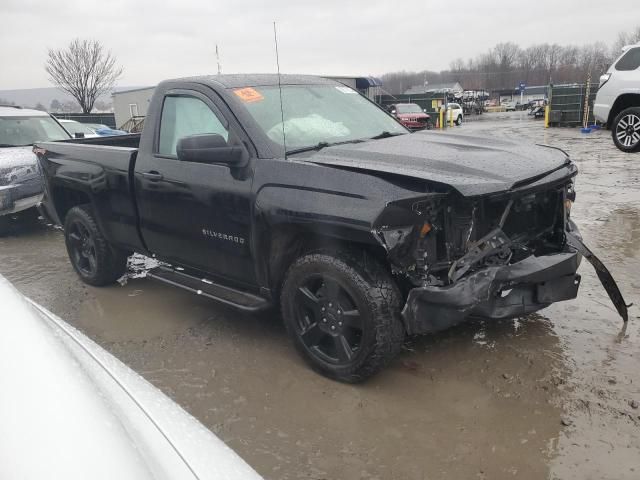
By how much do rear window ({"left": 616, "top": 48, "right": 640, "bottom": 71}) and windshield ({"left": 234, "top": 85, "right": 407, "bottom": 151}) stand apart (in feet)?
24.3

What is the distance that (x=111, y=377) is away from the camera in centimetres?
184

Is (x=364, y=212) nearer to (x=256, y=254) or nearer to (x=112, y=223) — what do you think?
(x=256, y=254)

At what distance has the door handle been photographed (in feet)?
13.0

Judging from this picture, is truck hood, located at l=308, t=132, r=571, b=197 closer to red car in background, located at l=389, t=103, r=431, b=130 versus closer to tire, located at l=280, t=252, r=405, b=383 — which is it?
tire, located at l=280, t=252, r=405, b=383

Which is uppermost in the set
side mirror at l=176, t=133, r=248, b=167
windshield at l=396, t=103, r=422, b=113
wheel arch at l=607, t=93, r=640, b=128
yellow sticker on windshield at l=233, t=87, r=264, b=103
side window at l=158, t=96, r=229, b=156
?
yellow sticker on windshield at l=233, t=87, r=264, b=103

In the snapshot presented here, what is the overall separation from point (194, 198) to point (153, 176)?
511 mm

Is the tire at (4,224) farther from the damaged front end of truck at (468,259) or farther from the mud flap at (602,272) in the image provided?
the mud flap at (602,272)

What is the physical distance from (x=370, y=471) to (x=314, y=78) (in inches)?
123

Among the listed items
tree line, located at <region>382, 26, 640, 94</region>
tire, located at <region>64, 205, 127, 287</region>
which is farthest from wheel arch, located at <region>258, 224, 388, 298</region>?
tree line, located at <region>382, 26, 640, 94</region>

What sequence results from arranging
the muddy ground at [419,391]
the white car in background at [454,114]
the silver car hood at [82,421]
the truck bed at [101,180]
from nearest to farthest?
the silver car hood at [82,421] < the muddy ground at [419,391] < the truck bed at [101,180] < the white car in background at [454,114]

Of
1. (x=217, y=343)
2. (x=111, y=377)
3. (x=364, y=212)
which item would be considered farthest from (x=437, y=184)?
(x=217, y=343)

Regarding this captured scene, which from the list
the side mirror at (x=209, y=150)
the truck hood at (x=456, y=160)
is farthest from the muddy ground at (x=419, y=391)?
the side mirror at (x=209, y=150)

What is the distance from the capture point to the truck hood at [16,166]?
281 inches

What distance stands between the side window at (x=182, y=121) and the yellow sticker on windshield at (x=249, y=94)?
8.9 inches
